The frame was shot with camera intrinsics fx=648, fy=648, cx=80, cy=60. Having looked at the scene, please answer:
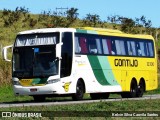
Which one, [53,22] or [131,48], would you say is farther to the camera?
[53,22]

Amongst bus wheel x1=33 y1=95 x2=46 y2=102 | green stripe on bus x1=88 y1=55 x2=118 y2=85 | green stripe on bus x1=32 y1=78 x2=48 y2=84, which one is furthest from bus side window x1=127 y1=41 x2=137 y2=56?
green stripe on bus x1=32 y1=78 x2=48 y2=84

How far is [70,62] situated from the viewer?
29.6 m

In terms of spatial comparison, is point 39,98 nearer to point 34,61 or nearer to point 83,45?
point 34,61

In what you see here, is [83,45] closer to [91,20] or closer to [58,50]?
[58,50]

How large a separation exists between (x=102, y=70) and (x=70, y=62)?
3.42 meters

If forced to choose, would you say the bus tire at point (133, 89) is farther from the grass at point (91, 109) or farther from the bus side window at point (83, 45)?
the grass at point (91, 109)

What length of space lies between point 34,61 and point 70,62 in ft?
5.44

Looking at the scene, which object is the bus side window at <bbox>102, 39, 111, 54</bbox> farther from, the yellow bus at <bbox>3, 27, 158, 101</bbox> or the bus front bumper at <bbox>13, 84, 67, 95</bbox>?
the bus front bumper at <bbox>13, 84, 67, 95</bbox>

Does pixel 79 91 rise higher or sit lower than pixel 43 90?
lower

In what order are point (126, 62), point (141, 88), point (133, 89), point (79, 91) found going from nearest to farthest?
point (79, 91) → point (126, 62) → point (133, 89) → point (141, 88)

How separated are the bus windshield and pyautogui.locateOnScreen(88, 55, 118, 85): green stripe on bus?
271 centimetres

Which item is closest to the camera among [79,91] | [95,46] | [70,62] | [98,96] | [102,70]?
[70,62]

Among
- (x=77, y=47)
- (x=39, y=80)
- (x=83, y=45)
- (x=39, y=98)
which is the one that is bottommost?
(x=39, y=98)

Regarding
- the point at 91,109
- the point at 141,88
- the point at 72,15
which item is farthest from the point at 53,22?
the point at 91,109
